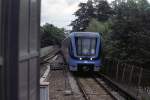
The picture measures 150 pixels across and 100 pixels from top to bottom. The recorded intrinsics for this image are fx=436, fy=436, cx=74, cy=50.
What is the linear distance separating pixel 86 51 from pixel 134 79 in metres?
8.07

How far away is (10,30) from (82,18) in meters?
80.3

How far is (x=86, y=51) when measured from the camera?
2697 cm

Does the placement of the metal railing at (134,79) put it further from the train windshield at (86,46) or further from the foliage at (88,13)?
the foliage at (88,13)

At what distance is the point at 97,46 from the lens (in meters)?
26.9

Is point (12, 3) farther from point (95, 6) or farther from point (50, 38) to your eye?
point (50, 38)

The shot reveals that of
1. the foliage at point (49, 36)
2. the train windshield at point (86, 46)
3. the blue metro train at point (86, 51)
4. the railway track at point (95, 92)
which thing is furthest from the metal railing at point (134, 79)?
the foliage at point (49, 36)

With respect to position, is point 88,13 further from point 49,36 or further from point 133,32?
point 133,32

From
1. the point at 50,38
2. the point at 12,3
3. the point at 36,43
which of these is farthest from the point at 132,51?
the point at 50,38

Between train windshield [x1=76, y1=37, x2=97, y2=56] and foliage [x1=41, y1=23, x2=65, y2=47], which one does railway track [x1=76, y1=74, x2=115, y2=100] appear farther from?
foliage [x1=41, y1=23, x2=65, y2=47]

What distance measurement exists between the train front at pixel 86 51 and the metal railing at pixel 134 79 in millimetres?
2008

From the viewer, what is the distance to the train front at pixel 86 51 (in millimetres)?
26812

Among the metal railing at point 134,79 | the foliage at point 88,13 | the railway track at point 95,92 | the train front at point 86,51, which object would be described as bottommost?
the railway track at point 95,92

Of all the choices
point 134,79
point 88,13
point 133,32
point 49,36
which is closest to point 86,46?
point 133,32

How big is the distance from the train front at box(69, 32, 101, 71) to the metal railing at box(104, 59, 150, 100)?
2.01 metres
